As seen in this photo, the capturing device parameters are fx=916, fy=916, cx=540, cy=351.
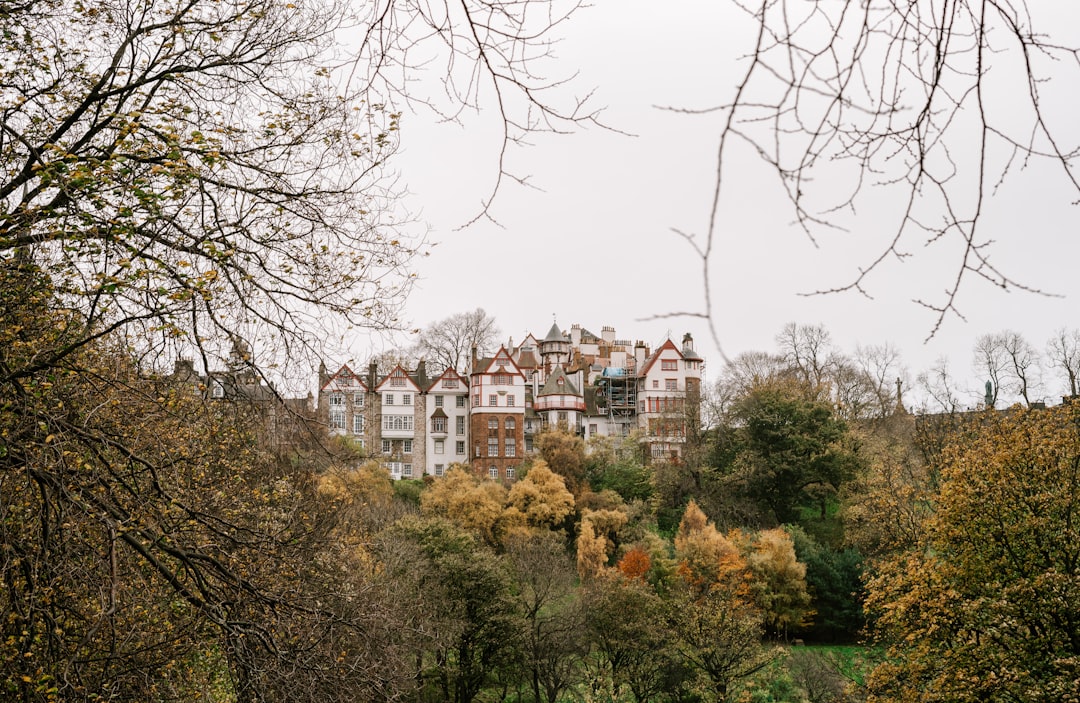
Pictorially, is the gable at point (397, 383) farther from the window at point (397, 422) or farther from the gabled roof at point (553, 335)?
the gabled roof at point (553, 335)

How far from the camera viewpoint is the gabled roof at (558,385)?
161 ft

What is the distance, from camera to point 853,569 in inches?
1184

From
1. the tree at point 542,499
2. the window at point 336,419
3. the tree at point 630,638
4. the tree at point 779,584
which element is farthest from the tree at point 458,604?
the tree at point 779,584

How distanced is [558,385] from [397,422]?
8.77 meters

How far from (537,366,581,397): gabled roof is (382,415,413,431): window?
23.9 ft

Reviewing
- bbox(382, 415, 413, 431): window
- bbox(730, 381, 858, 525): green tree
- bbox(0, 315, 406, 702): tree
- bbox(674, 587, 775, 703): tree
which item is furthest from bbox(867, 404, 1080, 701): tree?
bbox(382, 415, 413, 431): window

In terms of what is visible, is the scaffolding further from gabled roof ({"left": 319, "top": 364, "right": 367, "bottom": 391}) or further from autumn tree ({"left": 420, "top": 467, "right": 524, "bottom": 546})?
gabled roof ({"left": 319, "top": 364, "right": 367, "bottom": 391})

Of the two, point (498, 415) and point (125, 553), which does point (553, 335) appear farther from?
point (125, 553)

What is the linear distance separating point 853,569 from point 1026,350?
18.0 m

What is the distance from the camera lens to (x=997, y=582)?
14789 mm

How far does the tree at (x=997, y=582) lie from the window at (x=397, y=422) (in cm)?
3217

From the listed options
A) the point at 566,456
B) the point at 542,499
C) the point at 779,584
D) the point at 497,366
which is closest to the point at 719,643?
the point at 779,584

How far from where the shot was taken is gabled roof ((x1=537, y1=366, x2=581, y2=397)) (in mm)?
49047

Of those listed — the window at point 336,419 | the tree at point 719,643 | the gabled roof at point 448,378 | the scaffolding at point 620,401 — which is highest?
the gabled roof at point 448,378
